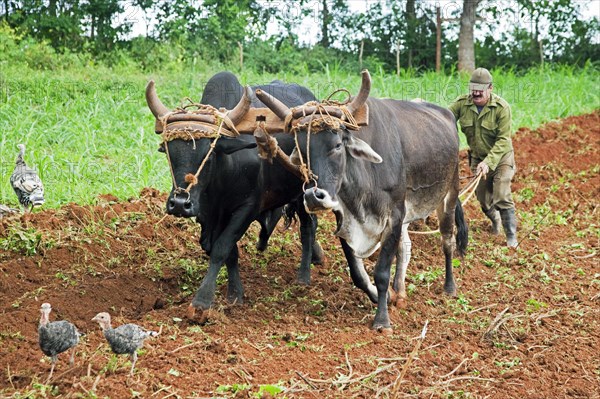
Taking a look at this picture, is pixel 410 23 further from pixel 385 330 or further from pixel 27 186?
pixel 385 330

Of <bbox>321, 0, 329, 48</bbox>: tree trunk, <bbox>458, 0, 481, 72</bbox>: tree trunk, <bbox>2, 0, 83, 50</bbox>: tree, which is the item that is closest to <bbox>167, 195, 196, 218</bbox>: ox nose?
<bbox>2, 0, 83, 50</bbox>: tree

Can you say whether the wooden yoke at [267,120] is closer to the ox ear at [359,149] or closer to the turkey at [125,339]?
the ox ear at [359,149]

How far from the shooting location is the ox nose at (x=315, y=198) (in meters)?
5.62

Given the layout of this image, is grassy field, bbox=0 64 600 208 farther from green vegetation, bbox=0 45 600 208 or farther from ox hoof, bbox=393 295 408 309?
ox hoof, bbox=393 295 408 309

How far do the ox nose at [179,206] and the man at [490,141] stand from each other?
3.71 metres

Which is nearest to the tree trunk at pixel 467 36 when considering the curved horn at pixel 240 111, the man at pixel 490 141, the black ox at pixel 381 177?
the man at pixel 490 141

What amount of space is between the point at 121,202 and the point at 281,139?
2472 millimetres

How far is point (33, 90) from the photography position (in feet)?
42.4

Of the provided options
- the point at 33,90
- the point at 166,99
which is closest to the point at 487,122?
the point at 166,99

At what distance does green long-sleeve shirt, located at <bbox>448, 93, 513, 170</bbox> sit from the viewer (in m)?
8.80

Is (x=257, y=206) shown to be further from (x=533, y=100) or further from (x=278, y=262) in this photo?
(x=533, y=100)

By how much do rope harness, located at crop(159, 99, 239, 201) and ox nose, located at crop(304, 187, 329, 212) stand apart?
2.46 feet

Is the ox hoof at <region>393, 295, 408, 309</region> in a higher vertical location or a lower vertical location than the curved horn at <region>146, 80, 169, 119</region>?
lower

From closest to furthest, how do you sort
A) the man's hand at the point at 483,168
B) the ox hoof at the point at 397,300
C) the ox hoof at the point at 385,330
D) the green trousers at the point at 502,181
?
1. the ox hoof at the point at 385,330
2. the ox hoof at the point at 397,300
3. the man's hand at the point at 483,168
4. the green trousers at the point at 502,181
